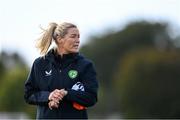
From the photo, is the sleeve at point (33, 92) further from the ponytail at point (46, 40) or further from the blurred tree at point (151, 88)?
the blurred tree at point (151, 88)

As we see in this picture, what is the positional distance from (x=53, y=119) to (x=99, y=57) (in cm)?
8175

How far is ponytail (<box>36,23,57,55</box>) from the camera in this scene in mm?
7465

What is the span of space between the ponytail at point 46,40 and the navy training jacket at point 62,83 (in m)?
0.06

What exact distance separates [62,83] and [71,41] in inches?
15.8

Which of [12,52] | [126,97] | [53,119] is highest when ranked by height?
[53,119]

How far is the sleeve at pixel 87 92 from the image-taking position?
7.21 m

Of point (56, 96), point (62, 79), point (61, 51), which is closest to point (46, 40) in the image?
point (61, 51)

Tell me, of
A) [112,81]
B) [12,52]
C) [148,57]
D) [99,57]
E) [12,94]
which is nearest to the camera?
[148,57]

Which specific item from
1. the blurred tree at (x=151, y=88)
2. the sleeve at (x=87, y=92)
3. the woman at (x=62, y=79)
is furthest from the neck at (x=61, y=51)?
the blurred tree at (x=151, y=88)

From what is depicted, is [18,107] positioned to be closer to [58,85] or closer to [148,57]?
[148,57]

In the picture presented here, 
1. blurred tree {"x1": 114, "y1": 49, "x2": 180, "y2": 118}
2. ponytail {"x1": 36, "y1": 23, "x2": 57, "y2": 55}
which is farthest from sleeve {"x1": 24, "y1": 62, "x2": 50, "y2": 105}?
blurred tree {"x1": 114, "y1": 49, "x2": 180, "y2": 118}

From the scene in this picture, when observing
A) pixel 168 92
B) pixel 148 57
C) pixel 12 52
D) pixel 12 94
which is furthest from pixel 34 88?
pixel 12 52

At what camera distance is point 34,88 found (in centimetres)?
745

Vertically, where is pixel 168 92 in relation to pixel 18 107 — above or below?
above
